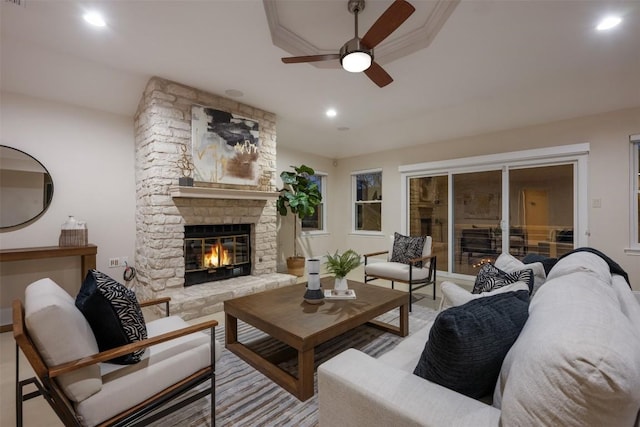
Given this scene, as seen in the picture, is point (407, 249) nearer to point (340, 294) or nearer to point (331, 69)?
point (340, 294)

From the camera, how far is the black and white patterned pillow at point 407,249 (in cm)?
401

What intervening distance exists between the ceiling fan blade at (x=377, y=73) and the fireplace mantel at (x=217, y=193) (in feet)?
7.69

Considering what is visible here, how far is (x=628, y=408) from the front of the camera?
668mm

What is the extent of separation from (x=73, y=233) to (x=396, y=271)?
398 cm

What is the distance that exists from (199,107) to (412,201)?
4219 millimetres

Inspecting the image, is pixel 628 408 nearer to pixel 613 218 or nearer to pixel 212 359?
pixel 212 359

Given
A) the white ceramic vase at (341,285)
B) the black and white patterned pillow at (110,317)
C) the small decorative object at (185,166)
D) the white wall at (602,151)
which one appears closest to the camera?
the black and white patterned pillow at (110,317)

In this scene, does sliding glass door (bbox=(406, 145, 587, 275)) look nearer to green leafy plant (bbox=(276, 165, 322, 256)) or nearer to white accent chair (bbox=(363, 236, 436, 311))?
white accent chair (bbox=(363, 236, 436, 311))

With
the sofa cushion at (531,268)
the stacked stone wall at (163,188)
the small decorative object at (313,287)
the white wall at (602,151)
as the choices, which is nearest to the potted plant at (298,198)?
the stacked stone wall at (163,188)

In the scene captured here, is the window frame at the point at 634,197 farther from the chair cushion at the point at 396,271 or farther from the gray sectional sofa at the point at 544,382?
the gray sectional sofa at the point at 544,382

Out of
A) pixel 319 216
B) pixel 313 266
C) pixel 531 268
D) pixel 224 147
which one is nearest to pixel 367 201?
pixel 319 216

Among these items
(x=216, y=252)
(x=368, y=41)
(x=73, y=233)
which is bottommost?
(x=216, y=252)

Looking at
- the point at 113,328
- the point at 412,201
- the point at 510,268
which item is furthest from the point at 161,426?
the point at 412,201

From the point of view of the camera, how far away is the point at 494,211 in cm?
486
